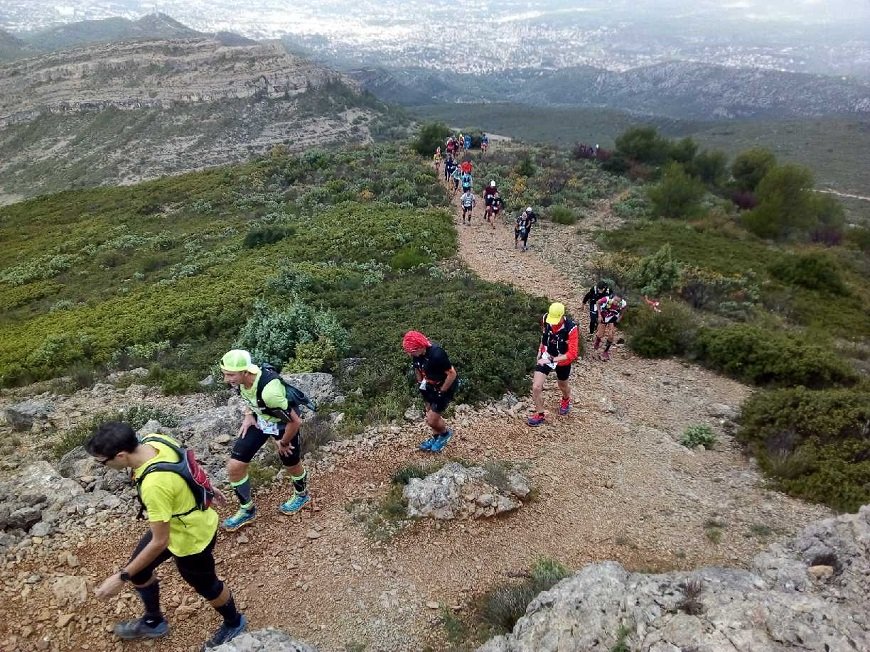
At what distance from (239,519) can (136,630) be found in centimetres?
147

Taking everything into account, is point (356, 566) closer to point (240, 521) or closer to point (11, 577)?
point (240, 521)

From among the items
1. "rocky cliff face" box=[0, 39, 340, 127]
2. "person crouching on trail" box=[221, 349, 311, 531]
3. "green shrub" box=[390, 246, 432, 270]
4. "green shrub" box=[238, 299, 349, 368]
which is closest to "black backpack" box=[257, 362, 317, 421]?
"person crouching on trail" box=[221, 349, 311, 531]

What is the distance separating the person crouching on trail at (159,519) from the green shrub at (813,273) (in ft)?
64.2

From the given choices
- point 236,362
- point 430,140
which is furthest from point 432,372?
point 430,140

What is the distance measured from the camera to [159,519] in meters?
3.69

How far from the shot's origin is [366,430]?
25.1 ft

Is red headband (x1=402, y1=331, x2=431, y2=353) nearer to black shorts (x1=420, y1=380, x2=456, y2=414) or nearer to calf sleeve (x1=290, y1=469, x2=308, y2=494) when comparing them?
black shorts (x1=420, y1=380, x2=456, y2=414)

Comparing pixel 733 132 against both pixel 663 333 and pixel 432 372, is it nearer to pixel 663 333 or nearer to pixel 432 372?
pixel 663 333

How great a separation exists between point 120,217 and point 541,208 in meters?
21.8

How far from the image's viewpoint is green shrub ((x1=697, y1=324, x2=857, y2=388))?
9.59 meters

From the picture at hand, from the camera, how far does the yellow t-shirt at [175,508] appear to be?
3.68m

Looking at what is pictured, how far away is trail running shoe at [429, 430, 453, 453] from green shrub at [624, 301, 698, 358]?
5930mm

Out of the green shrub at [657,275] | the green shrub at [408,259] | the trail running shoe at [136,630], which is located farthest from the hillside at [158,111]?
the trail running shoe at [136,630]

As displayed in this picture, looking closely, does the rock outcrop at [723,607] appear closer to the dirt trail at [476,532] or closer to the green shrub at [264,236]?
the dirt trail at [476,532]
